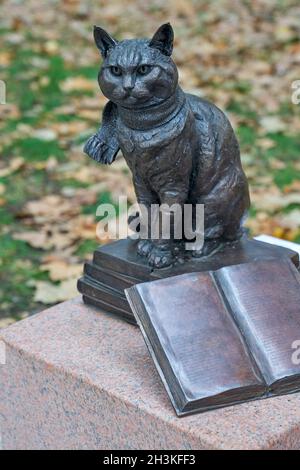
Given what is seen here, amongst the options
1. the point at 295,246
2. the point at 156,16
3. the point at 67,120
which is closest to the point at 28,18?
the point at 156,16

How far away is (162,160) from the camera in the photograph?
269 cm

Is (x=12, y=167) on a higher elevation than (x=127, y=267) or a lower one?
lower

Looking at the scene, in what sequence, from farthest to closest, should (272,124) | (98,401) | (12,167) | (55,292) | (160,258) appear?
(272,124), (12,167), (55,292), (160,258), (98,401)

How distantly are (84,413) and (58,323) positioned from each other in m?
0.38

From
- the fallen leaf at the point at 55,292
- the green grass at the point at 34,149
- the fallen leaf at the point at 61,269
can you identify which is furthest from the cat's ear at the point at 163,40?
the green grass at the point at 34,149

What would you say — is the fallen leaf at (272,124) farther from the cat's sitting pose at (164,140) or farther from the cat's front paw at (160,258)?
the cat's front paw at (160,258)

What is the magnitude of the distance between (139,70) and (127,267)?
2.14ft

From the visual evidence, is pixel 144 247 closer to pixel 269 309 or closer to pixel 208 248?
pixel 208 248

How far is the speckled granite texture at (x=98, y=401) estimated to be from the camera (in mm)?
2371

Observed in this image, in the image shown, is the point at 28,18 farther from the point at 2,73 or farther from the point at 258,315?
the point at 258,315

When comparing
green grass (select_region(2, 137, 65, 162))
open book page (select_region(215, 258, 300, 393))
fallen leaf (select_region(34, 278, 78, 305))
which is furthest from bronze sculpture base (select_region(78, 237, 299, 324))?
green grass (select_region(2, 137, 65, 162))

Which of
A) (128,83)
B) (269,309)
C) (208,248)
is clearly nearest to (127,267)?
(208,248)

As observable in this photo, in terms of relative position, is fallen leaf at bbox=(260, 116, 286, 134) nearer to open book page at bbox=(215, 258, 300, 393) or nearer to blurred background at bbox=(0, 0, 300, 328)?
blurred background at bbox=(0, 0, 300, 328)

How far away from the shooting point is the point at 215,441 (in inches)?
90.9
